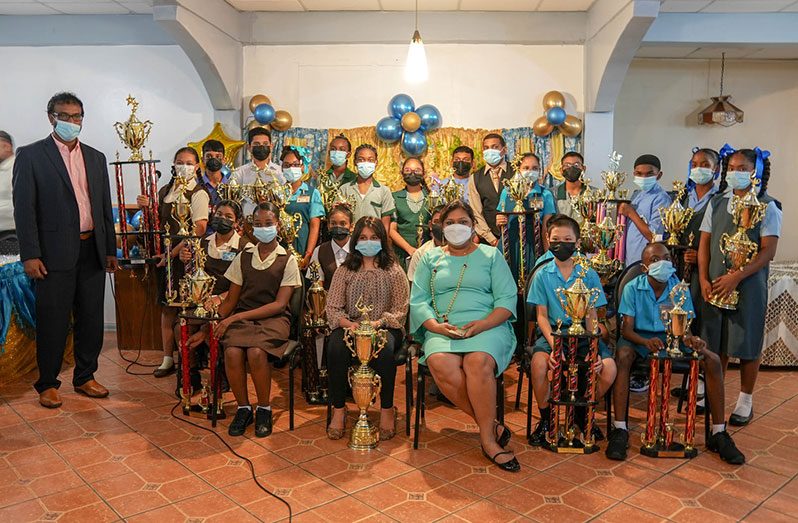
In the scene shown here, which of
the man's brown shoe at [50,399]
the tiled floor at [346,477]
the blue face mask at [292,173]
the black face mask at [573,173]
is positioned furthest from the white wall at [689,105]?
the man's brown shoe at [50,399]

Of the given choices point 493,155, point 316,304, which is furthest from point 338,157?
point 316,304

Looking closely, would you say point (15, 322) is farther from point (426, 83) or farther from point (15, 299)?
point (426, 83)

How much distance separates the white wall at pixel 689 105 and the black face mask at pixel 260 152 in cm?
545

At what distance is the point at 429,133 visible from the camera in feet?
25.2

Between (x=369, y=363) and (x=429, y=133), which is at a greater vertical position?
(x=429, y=133)

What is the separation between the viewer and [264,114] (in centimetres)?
741

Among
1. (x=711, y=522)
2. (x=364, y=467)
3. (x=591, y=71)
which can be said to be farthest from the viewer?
(x=591, y=71)

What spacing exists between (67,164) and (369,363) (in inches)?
105

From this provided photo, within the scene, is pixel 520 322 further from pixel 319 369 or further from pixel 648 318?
pixel 319 369

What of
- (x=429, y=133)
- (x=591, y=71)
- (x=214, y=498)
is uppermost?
(x=591, y=71)

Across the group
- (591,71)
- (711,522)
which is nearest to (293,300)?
(711,522)

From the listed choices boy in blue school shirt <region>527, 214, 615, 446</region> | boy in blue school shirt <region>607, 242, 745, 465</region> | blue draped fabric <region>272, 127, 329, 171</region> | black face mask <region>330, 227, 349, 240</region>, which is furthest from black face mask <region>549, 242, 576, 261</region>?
blue draped fabric <region>272, 127, 329, 171</region>

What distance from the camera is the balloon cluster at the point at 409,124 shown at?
740 centimetres

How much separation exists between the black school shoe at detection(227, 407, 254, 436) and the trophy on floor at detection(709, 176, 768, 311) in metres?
3.17
